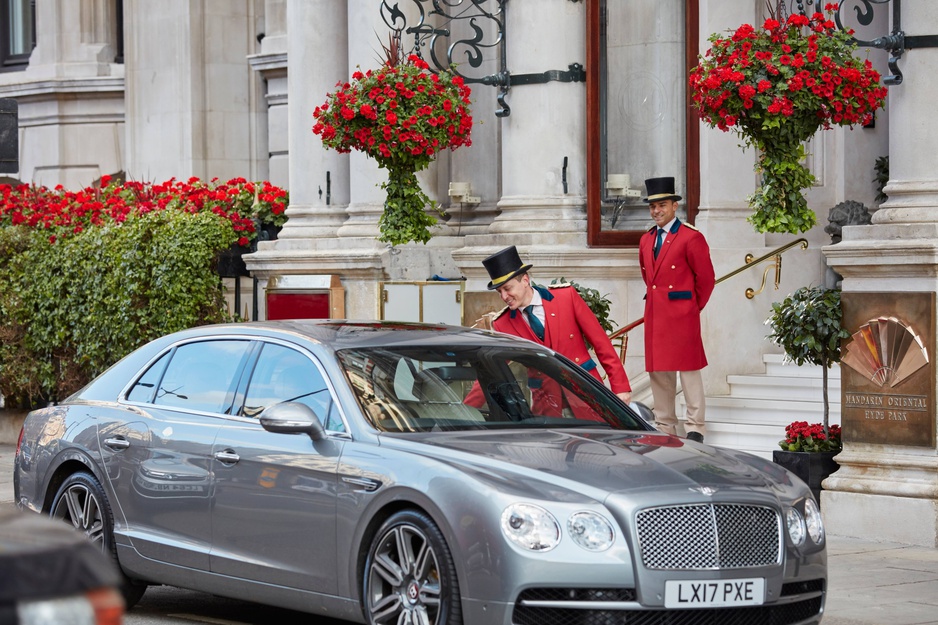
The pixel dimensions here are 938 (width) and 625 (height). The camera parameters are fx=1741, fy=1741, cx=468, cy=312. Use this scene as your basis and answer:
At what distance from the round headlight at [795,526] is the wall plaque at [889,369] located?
3787 millimetres

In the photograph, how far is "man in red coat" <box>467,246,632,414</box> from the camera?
32.6 ft

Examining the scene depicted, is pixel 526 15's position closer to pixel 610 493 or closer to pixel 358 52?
pixel 358 52

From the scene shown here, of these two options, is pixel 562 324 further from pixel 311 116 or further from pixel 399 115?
pixel 311 116

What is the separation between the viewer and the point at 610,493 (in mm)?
6695

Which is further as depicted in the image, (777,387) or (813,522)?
(777,387)

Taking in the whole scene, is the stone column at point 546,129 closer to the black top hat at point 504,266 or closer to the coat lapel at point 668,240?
the coat lapel at point 668,240

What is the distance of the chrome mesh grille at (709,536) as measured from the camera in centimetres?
666

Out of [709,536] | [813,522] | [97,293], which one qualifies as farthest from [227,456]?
[97,293]

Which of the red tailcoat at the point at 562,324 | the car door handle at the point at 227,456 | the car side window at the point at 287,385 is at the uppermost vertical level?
the red tailcoat at the point at 562,324

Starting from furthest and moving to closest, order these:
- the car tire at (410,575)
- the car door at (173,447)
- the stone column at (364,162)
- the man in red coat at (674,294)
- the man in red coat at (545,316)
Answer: the stone column at (364,162), the man in red coat at (674,294), the man in red coat at (545,316), the car door at (173,447), the car tire at (410,575)

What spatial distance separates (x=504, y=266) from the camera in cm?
988

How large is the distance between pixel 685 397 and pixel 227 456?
5469mm

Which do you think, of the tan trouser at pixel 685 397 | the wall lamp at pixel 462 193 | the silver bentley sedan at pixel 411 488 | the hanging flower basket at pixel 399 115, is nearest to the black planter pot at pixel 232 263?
the wall lamp at pixel 462 193

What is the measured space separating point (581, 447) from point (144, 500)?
7.64 feet
